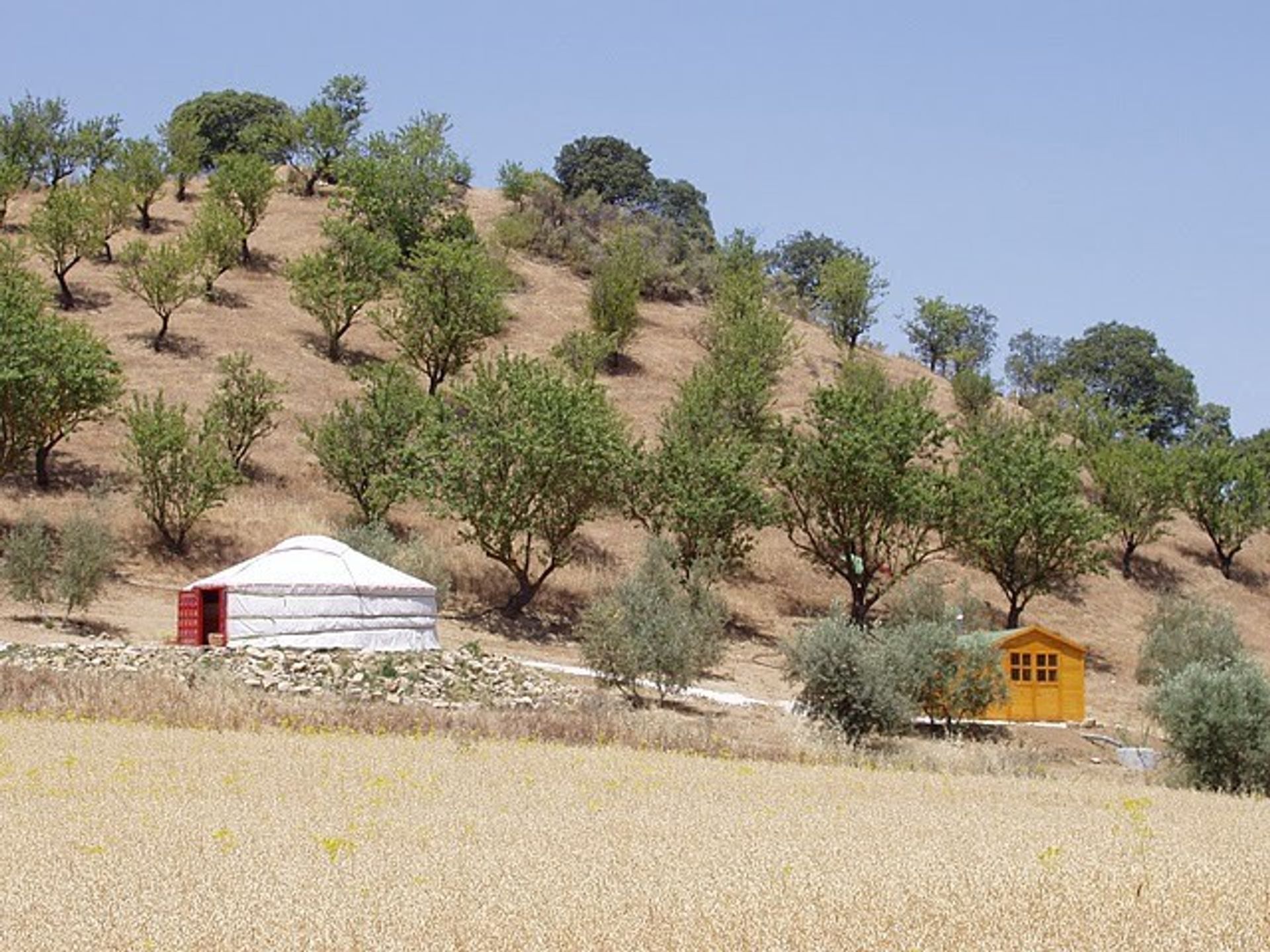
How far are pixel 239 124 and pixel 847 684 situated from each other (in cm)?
8216

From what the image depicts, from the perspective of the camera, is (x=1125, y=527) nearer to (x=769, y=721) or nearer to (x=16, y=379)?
(x=769, y=721)

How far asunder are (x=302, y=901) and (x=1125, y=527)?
187ft

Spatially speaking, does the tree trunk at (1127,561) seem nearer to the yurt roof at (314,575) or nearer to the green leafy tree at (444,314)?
the green leafy tree at (444,314)

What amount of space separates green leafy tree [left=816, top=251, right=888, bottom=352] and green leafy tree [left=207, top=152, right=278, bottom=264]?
96.3 feet

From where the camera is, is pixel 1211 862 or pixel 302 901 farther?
pixel 1211 862

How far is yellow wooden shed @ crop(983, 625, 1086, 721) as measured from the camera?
37281mm

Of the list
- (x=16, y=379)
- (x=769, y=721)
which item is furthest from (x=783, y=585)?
(x=16, y=379)

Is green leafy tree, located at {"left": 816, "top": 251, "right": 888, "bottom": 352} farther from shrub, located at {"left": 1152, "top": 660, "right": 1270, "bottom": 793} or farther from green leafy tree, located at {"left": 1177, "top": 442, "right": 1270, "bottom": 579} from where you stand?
shrub, located at {"left": 1152, "top": 660, "right": 1270, "bottom": 793}

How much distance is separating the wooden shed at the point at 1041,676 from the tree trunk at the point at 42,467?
2867cm

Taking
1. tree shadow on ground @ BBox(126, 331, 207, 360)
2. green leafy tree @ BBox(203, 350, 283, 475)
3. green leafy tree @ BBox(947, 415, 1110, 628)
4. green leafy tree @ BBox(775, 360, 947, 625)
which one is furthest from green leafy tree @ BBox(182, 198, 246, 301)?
green leafy tree @ BBox(947, 415, 1110, 628)

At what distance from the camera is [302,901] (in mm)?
8641

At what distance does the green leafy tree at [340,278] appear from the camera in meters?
60.5

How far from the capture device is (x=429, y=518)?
1967 inches

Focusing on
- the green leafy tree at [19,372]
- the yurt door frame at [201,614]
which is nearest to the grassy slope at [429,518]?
the yurt door frame at [201,614]
